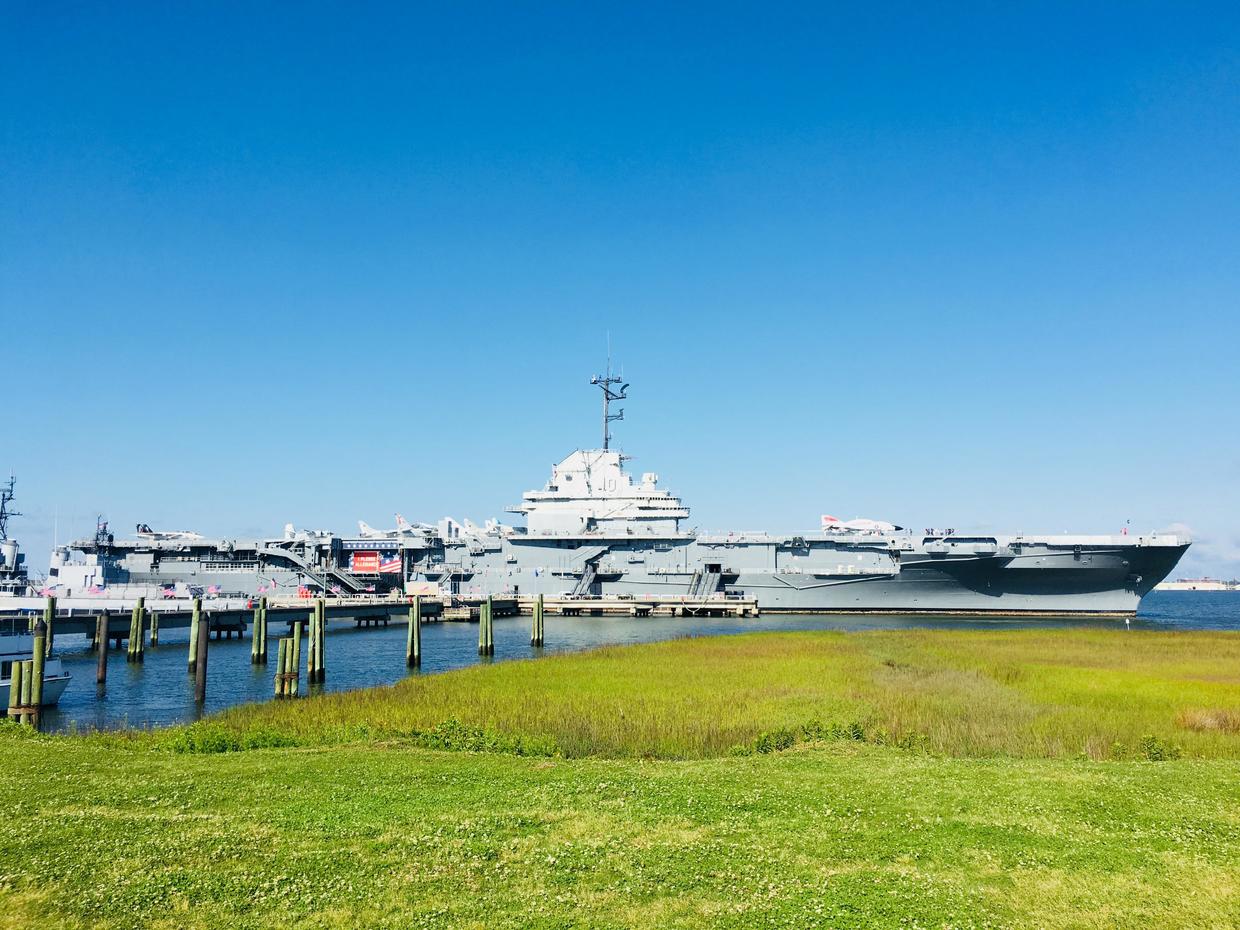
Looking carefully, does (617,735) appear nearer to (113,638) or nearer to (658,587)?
(113,638)

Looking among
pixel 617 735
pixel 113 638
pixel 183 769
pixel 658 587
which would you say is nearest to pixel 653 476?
pixel 658 587

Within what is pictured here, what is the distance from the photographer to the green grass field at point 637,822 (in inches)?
270

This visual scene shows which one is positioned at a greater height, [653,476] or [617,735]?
[653,476]

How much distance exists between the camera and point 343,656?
138 feet

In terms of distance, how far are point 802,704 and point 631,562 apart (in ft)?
171

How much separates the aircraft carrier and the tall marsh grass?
27610mm

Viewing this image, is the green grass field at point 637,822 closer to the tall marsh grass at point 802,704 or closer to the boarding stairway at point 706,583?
the tall marsh grass at point 802,704

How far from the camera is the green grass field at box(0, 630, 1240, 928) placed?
6.86 m

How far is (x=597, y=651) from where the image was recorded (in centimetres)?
3362

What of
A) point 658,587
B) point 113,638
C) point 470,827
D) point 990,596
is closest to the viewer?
point 470,827

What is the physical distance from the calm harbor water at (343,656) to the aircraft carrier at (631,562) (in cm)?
281

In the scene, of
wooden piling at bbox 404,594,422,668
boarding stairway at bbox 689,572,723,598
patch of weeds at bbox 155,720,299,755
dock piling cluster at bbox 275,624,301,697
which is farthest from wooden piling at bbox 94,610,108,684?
boarding stairway at bbox 689,572,723,598

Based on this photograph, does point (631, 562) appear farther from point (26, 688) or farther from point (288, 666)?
point (26, 688)

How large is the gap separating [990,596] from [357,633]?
131 ft
